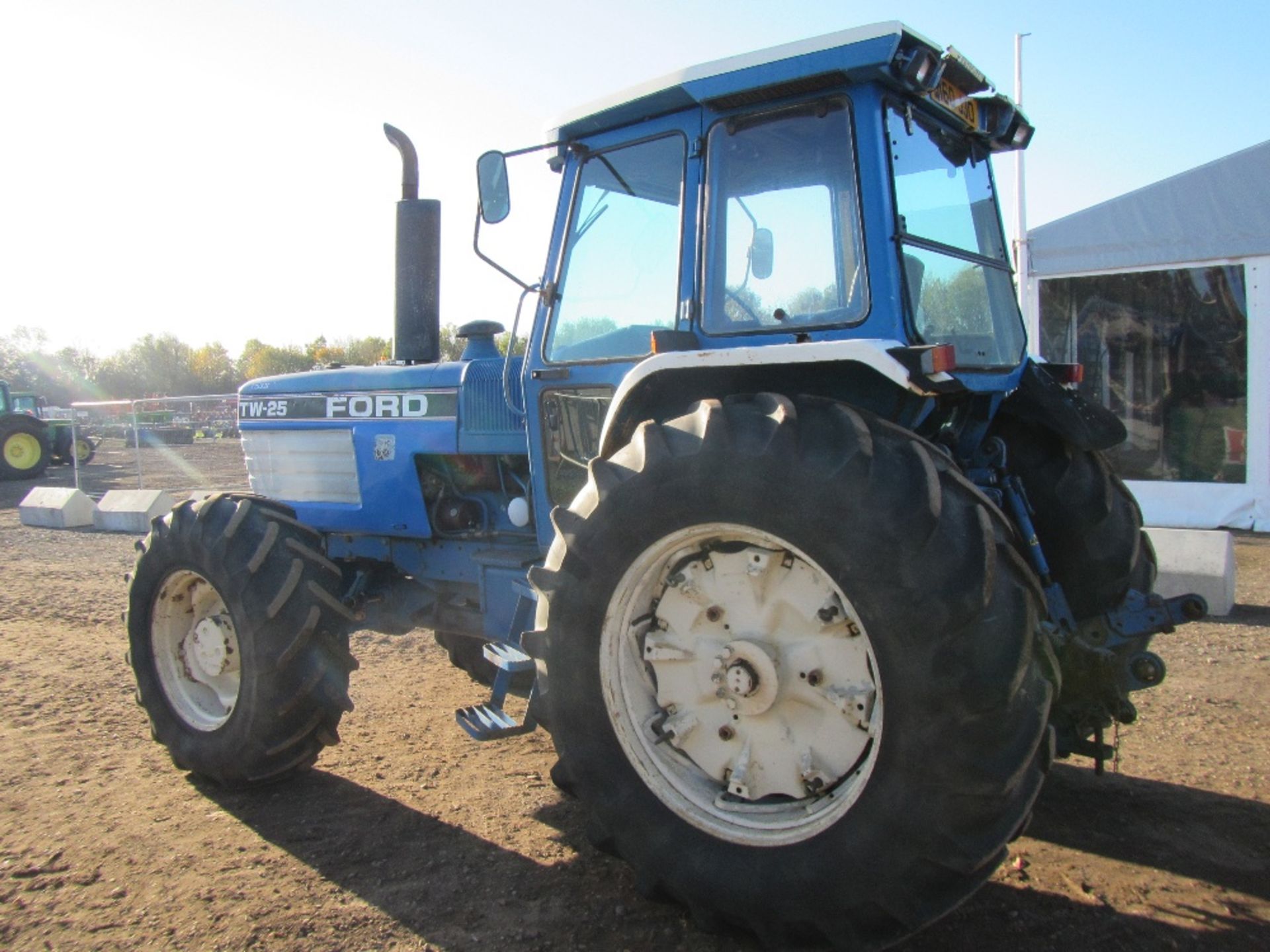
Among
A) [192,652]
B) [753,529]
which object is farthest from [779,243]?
[192,652]

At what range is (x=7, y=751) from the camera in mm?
4352

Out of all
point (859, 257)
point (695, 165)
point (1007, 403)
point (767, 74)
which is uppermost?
point (767, 74)

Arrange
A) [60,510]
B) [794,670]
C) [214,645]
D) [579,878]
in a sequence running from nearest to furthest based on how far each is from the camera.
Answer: [794,670], [579,878], [214,645], [60,510]

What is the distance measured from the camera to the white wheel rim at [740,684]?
2500 millimetres

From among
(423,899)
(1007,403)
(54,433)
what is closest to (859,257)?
(1007,403)

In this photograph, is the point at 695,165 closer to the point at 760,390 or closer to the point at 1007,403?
the point at 760,390

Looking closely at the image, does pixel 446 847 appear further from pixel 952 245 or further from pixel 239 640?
pixel 952 245

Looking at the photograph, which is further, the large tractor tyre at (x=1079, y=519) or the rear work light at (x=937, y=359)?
the large tractor tyre at (x=1079, y=519)

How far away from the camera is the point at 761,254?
3.14m

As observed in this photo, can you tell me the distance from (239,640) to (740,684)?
86.7 inches

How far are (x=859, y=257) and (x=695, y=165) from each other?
67 centimetres

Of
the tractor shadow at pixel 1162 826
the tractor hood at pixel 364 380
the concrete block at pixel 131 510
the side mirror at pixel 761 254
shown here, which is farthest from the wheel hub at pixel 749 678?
the concrete block at pixel 131 510

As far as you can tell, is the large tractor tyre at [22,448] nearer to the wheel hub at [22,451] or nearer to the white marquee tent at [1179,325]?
the wheel hub at [22,451]

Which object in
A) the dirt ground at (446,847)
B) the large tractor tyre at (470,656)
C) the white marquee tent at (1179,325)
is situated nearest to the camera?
the dirt ground at (446,847)
